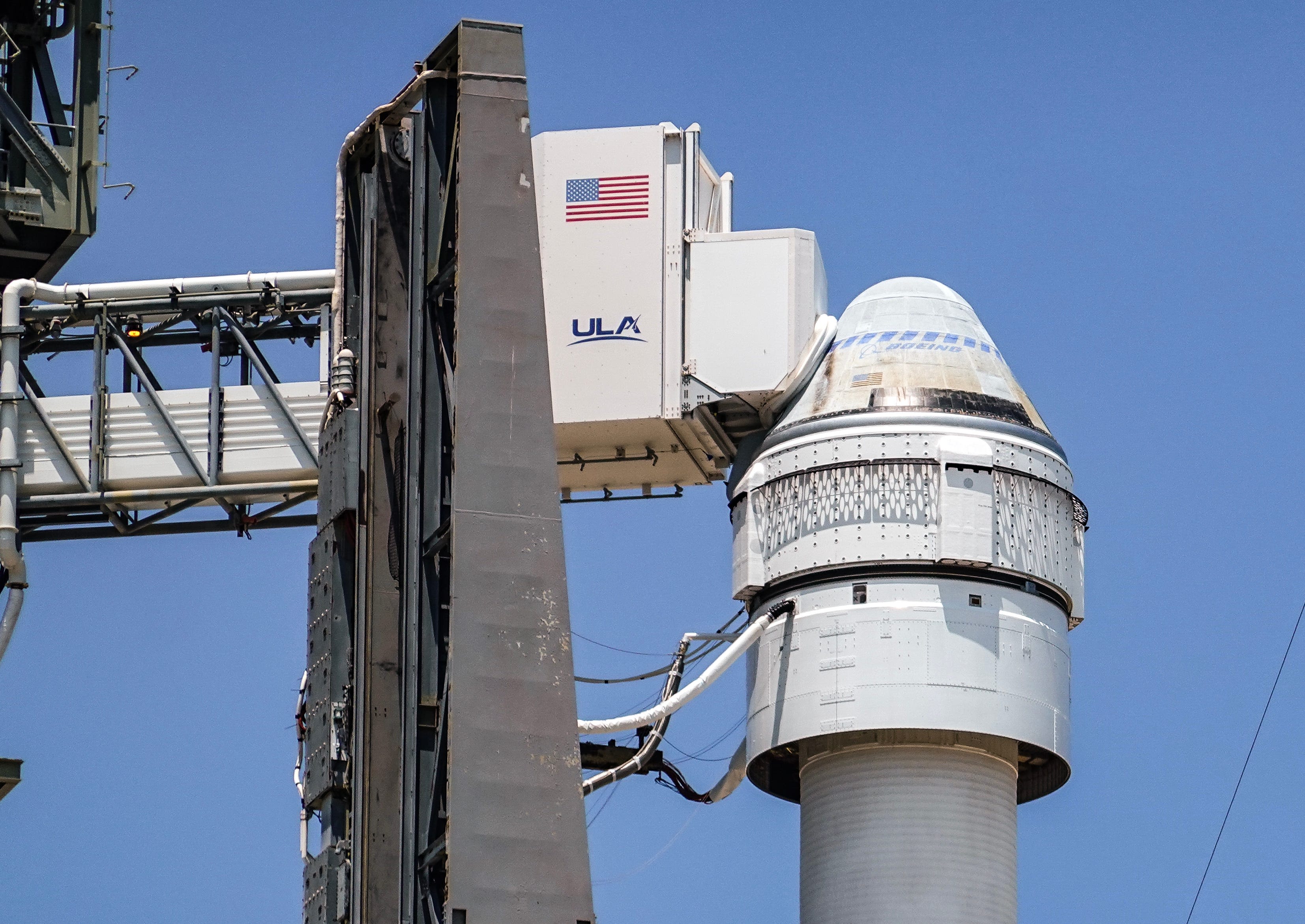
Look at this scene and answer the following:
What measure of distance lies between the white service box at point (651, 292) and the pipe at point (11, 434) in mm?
9593

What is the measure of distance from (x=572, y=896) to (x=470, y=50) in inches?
392

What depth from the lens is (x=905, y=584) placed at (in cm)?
4288

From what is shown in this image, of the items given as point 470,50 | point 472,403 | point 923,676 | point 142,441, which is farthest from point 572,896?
point 142,441

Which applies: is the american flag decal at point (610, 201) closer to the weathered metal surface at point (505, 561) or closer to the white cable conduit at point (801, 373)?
the white cable conduit at point (801, 373)

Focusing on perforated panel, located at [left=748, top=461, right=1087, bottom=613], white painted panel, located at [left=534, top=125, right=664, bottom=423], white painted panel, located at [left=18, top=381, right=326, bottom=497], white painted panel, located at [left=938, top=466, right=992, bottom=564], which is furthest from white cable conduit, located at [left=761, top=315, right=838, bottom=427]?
white painted panel, located at [left=18, top=381, right=326, bottom=497]

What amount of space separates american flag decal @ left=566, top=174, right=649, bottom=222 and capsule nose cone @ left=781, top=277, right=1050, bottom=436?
414cm

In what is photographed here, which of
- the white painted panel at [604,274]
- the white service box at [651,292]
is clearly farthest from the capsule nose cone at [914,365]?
the white painted panel at [604,274]

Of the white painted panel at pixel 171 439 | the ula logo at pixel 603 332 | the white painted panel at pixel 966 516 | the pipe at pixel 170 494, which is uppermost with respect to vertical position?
the ula logo at pixel 603 332

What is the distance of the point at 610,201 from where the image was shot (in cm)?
4469

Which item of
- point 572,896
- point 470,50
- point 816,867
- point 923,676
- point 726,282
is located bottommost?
point 572,896

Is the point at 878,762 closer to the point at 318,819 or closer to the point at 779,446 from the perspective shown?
the point at 779,446

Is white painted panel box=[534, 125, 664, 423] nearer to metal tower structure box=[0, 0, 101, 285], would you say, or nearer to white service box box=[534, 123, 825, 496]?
white service box box=[534, 123, 825, 496]

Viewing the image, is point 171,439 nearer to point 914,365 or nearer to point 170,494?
point 170,494

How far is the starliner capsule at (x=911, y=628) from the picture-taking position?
139 feet
